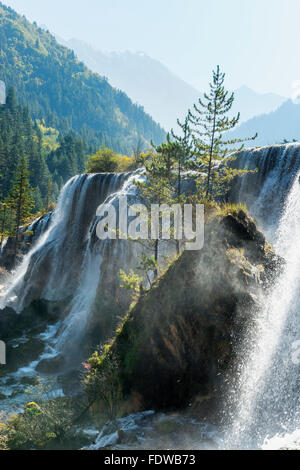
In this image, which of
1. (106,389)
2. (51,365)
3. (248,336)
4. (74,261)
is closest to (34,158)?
(74,261)

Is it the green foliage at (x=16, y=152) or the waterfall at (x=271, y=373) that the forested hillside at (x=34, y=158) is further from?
the waterfall at (x=271, y=373)

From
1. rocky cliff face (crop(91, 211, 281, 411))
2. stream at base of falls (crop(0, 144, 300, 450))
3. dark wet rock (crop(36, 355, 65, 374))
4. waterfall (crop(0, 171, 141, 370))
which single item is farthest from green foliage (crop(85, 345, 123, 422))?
waterfall (crop(0, 171, 141, 370))

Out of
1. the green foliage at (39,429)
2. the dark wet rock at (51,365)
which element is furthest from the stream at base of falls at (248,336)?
the green foliage at (39,429)

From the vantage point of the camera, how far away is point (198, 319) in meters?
13.1

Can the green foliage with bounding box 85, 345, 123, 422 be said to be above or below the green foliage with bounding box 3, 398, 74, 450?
above

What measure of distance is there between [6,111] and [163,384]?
112m

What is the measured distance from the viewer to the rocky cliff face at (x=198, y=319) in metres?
12.5

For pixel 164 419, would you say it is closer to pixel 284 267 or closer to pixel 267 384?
pixel 267 384

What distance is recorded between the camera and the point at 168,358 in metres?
13.4

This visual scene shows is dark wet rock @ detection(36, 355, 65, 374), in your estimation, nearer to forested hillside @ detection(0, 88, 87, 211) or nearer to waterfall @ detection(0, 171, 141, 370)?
waterfall @ detection(0, 171, 141, 370)

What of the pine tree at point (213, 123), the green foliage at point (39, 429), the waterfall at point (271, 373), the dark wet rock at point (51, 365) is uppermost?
the pine tree at point (213, 123)

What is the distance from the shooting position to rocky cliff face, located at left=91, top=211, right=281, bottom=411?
12.5 m

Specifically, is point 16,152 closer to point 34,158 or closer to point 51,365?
point 34,158
